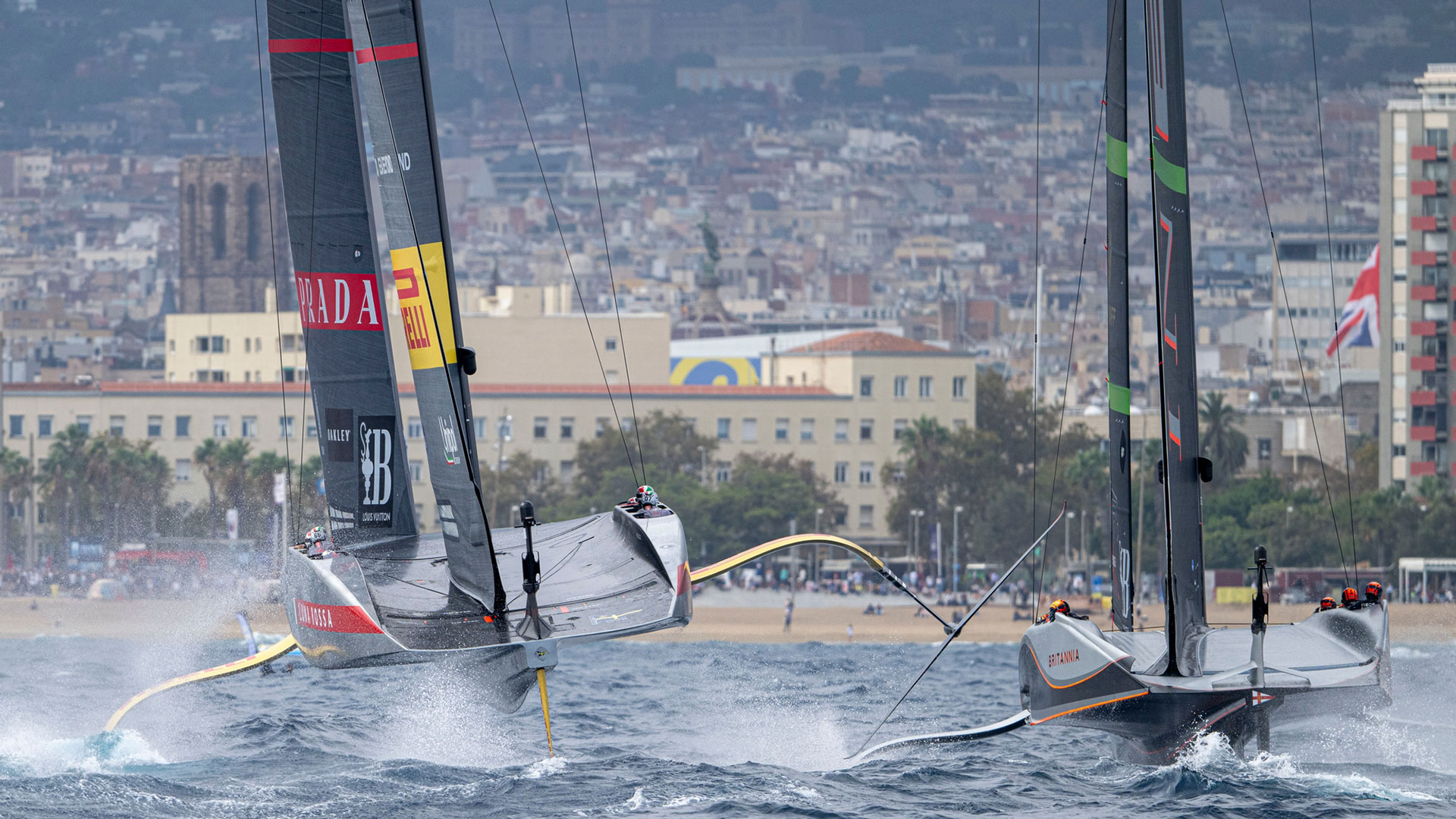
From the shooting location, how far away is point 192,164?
150 metres

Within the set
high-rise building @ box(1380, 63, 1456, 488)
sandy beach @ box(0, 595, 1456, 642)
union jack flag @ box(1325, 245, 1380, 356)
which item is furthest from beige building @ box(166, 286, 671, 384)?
high-rise building @ box(1380, 63, 1456, 488)

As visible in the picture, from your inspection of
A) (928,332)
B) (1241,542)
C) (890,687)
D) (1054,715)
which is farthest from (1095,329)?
(1054,715)

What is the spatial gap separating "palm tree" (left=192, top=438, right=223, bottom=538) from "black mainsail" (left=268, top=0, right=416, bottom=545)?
54511 millimetres

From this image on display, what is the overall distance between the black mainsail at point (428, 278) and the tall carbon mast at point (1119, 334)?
5909mm

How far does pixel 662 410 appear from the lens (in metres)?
83.2

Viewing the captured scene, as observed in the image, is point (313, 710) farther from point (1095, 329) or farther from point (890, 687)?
point (1095, 329)

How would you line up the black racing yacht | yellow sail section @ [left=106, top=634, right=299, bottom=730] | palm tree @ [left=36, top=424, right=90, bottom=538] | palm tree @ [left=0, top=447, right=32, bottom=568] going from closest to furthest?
the black racing yacht, yellow sail section @ [left=106, top=634, right=299, bottom=730], palm tree @ [left=36, top=424, right=90, bottom=538], palm tree @ [left=0, top=447, right=32, bottom=568]

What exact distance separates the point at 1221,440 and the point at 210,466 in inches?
1495

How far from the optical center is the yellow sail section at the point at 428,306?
1594cm

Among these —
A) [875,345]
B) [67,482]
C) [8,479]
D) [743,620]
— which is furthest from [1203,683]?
[875,345]

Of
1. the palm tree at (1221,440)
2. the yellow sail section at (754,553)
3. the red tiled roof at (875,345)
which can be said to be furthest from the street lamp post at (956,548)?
the yellow sail section at (754,553)

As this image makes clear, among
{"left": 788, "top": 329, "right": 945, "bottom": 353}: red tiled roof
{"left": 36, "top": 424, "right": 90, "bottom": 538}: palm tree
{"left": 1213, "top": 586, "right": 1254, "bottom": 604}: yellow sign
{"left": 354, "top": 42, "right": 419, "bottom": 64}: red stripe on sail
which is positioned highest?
{"left": 354, "top": 42, "right": 419, "bottom": 64}: red stripe on sail

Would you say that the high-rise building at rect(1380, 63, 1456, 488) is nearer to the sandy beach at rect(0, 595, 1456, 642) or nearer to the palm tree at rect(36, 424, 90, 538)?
the sandy beach at rect(0, 595, 1456, 642)

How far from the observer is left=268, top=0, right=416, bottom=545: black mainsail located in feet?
58.5
